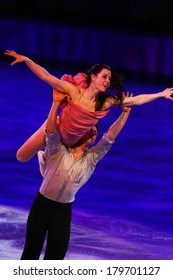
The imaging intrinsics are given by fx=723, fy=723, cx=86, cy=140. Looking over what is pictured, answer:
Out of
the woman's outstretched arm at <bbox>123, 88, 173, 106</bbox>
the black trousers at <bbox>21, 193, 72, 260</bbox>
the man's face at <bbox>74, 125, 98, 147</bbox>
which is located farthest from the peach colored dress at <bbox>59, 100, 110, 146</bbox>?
the black trousers at <bbox>21, 193, 72, 260</bbox>

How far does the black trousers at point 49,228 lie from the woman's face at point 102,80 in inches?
31.0

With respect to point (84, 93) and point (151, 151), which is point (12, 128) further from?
point (84, 93)

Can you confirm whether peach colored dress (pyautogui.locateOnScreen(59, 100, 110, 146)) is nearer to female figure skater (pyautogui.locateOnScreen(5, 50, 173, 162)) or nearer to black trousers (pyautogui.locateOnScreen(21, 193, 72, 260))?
female figure skater (pyautogui.locateOnScreen(5, 50, 173, 162))

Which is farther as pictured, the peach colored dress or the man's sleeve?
the man's sleeve

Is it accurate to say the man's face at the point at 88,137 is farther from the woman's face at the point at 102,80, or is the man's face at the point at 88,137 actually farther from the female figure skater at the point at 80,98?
the woman's face at the point at 102,80

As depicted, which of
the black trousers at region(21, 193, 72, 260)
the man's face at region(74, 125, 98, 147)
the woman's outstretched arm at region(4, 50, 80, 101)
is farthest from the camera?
the man's face at region(74, 125, 98, 147)

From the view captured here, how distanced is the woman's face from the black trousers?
786 millimetres

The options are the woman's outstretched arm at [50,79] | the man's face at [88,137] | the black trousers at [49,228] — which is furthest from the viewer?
the man's face at [88,137]

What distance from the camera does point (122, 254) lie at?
19.9 feet

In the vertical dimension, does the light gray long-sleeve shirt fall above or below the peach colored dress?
below

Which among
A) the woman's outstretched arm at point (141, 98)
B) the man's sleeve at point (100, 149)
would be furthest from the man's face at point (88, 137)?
the woman's outstretched arm at point (141, 98)

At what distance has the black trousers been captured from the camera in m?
4.61

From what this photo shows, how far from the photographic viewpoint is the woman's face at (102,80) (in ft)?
14.8

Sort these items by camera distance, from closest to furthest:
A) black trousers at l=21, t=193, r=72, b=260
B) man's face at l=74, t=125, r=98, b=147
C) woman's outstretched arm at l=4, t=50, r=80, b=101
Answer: woman's outstretched arm at l=4, t=50, r=80, b=101
black trousers at l=21, t=193, r=72, b=260
man's face at l=74, t=125, r=98, b=147
